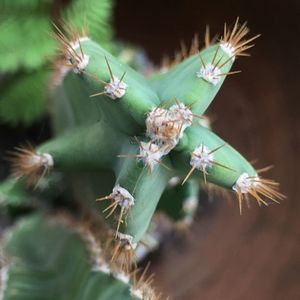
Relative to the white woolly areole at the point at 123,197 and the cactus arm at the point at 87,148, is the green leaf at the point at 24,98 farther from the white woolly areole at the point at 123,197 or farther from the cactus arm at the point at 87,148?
the white woolly areole at the point at 123,197

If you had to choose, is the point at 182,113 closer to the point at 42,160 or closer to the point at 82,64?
the point at 82,64

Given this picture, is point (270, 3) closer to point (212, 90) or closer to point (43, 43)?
point (43, 43)

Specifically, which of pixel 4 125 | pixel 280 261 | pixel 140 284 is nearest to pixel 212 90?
pixel 140 284

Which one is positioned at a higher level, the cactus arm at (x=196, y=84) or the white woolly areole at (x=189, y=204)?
the cactus arm at (x=196, y=84)

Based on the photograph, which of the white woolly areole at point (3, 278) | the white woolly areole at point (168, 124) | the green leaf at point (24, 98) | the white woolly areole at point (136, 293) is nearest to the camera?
the white woolly areole at point (168, 124)

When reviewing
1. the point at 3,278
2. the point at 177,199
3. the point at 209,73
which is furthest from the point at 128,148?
the point at 3,278

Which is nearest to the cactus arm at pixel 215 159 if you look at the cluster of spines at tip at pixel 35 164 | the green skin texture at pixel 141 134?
the green skin texture at pixel 141 134
